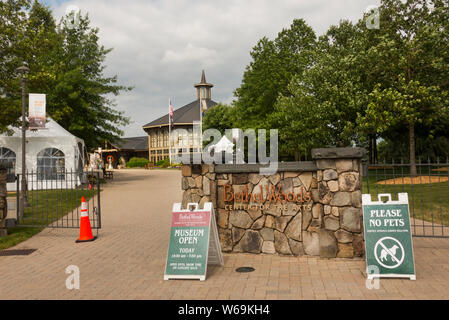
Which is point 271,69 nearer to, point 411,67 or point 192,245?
point 411,67

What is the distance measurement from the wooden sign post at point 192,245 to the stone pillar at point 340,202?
192 cm

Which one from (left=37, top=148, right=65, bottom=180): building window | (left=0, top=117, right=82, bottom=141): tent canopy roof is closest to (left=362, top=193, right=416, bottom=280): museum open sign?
(left=37, top=148, right=65, bottom=180): building window

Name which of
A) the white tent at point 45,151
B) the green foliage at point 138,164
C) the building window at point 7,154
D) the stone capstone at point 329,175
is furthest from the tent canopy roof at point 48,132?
the green foliage at point 138,164

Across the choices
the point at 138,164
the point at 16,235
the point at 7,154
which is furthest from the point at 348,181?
the point at 138,164

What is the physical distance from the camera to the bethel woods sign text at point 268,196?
7.06 meters

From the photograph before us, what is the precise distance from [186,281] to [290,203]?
2442 mm

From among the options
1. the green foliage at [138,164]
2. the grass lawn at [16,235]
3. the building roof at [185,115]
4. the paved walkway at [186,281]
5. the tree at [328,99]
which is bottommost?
the paved walkway at [186,281]

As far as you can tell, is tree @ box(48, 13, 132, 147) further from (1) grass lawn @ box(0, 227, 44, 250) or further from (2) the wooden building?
(2) the wooden building

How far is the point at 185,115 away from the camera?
6781cm

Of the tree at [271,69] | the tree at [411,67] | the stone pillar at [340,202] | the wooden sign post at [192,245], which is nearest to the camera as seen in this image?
the wooden sign post at [192,245]

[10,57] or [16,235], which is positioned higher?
[10,57]

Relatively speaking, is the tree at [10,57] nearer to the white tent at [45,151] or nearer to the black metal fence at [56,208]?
the black metal fence at [56,208]

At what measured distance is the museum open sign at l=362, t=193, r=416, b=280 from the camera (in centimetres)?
559

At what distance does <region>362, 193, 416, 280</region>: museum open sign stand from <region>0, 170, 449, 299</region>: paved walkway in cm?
16
